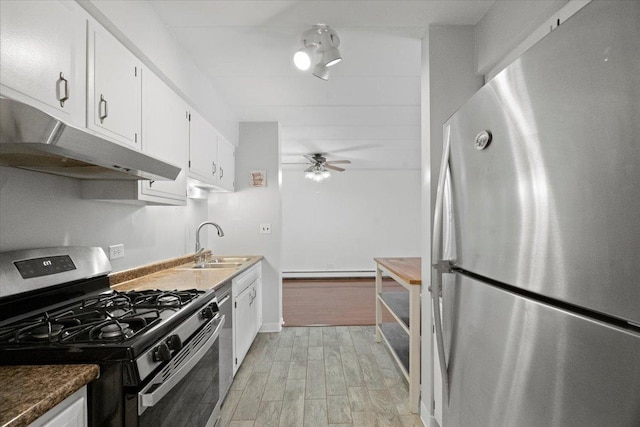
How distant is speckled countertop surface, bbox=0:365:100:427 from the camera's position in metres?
0.71

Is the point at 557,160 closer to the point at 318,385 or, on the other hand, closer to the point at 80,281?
the point at 80,281

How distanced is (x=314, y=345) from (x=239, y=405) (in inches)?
48.5

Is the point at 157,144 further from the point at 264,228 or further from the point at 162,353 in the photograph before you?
the point at 264,228

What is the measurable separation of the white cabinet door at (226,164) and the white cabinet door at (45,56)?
190cm

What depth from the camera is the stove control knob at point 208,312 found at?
163 cm

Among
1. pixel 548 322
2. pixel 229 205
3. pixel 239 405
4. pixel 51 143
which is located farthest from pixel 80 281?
pixel 229 205

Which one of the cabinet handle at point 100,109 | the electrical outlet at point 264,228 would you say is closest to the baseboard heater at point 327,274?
the electrical outlet at point 264,228

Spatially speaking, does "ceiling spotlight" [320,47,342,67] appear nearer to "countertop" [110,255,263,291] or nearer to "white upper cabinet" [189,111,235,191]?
"white upper cabinet" [189,111,235,191]

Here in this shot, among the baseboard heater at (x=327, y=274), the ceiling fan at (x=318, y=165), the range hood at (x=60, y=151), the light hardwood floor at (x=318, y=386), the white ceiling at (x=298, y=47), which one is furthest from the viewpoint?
the baseboard heater at (x=327, y=274)

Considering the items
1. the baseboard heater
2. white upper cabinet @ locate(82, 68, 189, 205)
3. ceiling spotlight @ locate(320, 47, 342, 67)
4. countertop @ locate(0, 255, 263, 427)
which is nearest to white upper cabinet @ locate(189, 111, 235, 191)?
white upper cabinet @ locate(82, 68, 189, 205)

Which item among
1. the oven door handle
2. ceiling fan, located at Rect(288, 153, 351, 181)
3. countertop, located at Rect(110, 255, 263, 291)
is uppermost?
ceiling fan, located at Rect(288, 153, 351, 181)

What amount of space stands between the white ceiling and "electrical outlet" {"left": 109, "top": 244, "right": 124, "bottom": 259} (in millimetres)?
1370

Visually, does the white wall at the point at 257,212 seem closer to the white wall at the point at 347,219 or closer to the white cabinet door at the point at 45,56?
the white cabinet door at the point at 45,56

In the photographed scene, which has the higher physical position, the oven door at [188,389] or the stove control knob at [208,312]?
the stove control knob at [208,312]
